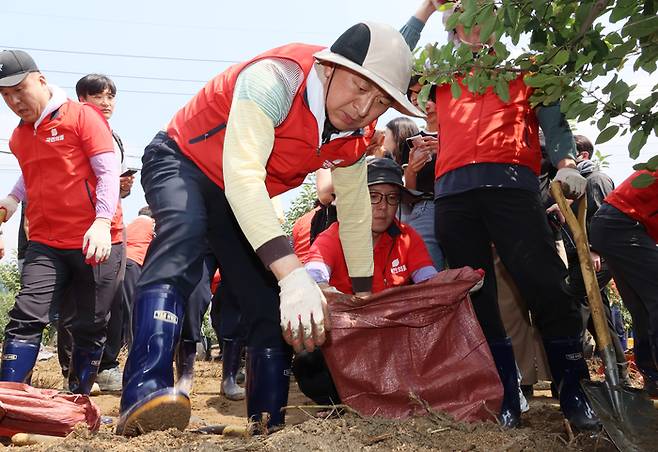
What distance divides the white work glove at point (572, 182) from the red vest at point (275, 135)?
1.08 metres

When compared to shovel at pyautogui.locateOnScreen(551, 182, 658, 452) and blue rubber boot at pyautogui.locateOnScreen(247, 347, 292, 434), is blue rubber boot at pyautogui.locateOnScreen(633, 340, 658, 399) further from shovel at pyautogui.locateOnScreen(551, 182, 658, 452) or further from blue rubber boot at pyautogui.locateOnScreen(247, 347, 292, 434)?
blue rubber boot at pyautogui.locateOnScreen(247, 347, 292, 434)

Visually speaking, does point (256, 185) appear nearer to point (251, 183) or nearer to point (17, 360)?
point (251, 183)

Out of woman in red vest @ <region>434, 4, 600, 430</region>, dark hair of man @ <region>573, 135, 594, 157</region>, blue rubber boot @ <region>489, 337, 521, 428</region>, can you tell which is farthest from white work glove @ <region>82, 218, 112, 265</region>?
dark hair of man @ <region>573, 135, 594, 157</region>

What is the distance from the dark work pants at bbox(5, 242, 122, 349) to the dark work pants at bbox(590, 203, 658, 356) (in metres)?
2.98

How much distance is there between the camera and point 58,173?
Result: 388 centimetres

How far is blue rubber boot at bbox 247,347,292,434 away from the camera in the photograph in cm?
272

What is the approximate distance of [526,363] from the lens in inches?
182

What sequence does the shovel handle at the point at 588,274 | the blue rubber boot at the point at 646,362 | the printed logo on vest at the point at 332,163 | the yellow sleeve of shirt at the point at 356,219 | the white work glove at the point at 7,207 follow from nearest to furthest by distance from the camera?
1. the printed logo on vest at the point at 332,163
2. the yellow sleeve of shirt at the point at 356,219
3. the shovel handle at the point at 588,274
4. the white work glove at the point at 7,207
5. the blue rubber boot at the point at 646,362

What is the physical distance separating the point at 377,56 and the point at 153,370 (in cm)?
126

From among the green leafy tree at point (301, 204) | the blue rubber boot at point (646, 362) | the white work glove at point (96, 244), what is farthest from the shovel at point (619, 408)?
the green leafy tree at point (301, 204)

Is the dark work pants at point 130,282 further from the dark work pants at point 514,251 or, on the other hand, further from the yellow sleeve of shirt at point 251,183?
the yellow sleeve of shirt at point 251,183

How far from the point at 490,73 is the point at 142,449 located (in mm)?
2070

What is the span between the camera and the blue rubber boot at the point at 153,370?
2.21 meters

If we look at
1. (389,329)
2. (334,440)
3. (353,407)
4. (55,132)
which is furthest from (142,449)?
(55,132)
